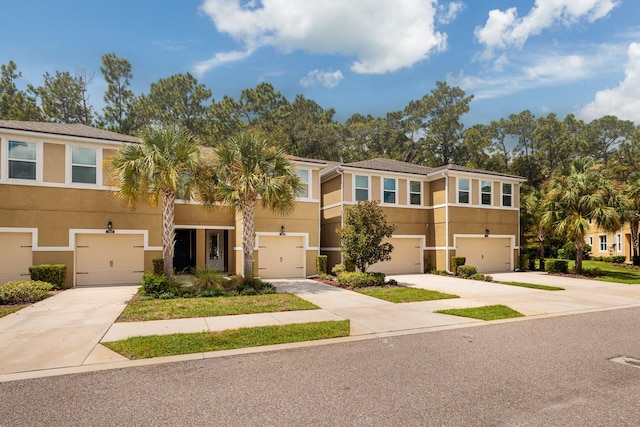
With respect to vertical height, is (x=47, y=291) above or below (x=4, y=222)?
below

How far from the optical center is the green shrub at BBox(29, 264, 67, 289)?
526 inches

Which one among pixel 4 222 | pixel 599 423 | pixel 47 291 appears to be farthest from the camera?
pixel 4 222

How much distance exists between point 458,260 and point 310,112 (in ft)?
101

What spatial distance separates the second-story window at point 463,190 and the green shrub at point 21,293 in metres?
19.8

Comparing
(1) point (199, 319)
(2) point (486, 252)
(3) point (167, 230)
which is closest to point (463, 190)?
(2) point (486, 252)

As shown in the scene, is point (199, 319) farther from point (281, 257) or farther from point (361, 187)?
point (361, 187)

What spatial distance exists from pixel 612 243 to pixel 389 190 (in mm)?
25369

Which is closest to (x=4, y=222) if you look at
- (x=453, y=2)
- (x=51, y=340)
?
(x=51, y=340)

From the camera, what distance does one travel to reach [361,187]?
20656mm

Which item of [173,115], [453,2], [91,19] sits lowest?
[91,19]

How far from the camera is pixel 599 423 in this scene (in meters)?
4.03

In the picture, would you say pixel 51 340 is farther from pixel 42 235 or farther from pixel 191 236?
pixel 191 236

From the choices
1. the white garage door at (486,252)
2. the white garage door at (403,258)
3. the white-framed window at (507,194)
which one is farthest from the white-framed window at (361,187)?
the white-framed window at (507,194)

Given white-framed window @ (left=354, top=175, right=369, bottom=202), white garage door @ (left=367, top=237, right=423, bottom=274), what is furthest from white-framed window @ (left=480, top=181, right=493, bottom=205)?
white-framed window @ (left=354, top=175, right=369, bottom=202)
